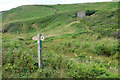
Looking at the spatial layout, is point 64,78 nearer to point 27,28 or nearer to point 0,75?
point 0,75

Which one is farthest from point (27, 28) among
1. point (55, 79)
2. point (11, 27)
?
point (55, 79)

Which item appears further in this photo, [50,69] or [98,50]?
[98,50]

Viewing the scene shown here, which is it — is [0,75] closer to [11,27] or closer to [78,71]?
[78,71]

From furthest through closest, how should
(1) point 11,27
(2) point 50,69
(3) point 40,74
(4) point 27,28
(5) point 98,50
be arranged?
(1) point 11,27 < (4) point 27,28 < (5) point 98,50 < (2) point 50,69 < (3) point 40,74

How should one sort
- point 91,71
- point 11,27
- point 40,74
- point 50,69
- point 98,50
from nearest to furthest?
point 91,71, point 40,74, point 50,69, point 98,50, point 11,27

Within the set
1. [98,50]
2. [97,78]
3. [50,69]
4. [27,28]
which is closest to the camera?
[97,78]

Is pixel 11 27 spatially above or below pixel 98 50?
above

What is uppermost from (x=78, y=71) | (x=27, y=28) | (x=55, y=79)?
(x=27, y=28)

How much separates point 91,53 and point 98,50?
0.53 metres

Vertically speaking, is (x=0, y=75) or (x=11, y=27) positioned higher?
(x=11, y=27)

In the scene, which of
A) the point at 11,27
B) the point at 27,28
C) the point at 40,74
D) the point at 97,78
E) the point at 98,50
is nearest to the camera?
the point at 97,78

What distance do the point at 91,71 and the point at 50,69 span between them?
6.03ft

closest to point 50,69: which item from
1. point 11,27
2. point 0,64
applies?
point 0,64

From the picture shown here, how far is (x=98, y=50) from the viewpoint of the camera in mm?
7016
